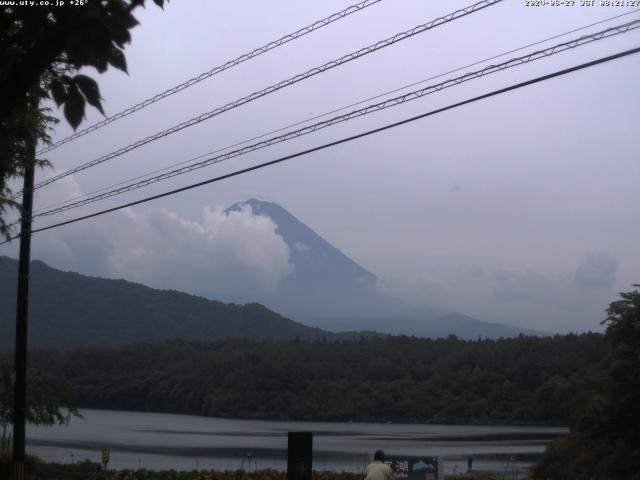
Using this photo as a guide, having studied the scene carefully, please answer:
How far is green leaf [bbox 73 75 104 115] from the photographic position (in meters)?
5.50

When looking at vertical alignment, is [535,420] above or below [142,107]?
below

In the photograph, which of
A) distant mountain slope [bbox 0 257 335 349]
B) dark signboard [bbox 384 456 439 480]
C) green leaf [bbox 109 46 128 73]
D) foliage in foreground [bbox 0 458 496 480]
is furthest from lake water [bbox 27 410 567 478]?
distant mountain slope [bbox 0 257 335 349]

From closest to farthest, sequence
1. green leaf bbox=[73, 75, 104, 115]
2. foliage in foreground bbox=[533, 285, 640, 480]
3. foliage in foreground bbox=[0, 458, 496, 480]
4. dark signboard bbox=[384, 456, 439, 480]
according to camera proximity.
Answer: green leaf bbox=[73, 75, 104, 115] → dark signboard bbox=[384, 456, 439, 480] → foliage in foreground bbox=[0, 458, 496, 480] → foliage in foreground bbox=[533, 285, 640, 480]

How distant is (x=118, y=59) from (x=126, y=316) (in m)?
171

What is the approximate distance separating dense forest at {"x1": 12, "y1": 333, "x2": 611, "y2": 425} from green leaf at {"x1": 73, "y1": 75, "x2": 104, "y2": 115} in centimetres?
5120

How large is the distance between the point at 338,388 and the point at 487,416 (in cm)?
2020

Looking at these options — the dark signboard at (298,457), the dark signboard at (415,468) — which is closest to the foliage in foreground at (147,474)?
the dark signboard at (415,468)

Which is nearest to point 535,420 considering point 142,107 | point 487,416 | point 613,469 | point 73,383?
point 487,416

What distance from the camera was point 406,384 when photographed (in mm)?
83188

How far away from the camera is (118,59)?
557 centimetres

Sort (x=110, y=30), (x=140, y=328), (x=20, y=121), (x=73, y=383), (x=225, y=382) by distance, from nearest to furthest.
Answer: (x=110, y=30), (x=20, y=121), (x=73, y=383), (x=225, y=382), (x=140, y=328)

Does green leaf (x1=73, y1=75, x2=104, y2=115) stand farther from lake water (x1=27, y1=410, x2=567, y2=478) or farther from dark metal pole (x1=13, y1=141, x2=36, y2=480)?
lake water (x1=27, y1=410, x2=567, y2=478)

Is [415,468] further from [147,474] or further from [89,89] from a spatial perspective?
[89,89]

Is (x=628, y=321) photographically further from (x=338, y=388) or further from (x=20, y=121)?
(x=338, y=388)
